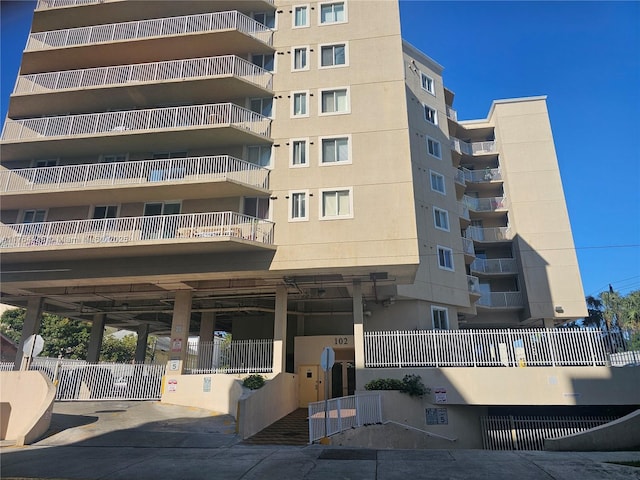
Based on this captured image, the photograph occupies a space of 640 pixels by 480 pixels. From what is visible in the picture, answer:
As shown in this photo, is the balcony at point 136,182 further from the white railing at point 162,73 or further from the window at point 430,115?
the window at point 430,115

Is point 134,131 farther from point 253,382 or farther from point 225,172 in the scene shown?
point 253,382

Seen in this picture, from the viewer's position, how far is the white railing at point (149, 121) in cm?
2088

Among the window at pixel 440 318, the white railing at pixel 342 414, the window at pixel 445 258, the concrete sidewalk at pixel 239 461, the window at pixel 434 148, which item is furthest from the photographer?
the window at pixel 434 148

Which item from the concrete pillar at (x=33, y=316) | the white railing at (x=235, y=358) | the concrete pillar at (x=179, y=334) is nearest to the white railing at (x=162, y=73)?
the concrete pillar at (x=179, y=334)

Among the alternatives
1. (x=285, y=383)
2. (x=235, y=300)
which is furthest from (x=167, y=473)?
(x=235, y=300)

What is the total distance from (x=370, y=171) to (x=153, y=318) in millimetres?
22250

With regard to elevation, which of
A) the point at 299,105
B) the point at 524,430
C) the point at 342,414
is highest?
the point at 299,105

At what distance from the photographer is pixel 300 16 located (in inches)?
907

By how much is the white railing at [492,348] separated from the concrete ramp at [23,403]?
1209 cm

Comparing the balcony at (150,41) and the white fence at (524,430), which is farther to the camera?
the balcony at (150,41)

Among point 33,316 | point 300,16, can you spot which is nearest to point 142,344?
point 33,316

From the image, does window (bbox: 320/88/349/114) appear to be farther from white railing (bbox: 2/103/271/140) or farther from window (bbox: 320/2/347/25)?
window (bbox: 320/2/347/25)

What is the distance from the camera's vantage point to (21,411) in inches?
543

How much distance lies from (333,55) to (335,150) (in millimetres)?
5534
